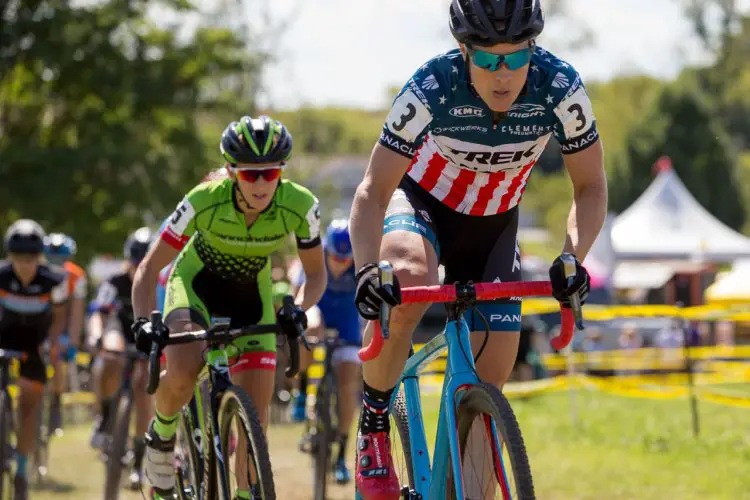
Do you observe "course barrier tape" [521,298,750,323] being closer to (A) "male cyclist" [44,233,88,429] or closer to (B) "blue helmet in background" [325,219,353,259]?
(B) "blue helmet in background" [325,219,353,259]

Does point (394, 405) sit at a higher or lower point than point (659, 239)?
lower

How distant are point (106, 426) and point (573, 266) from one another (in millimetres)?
7765

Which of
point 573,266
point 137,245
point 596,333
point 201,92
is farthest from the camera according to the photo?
point 201,92

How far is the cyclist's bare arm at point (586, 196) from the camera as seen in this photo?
197 inches

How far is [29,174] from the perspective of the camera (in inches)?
1196

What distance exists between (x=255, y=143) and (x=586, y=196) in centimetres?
194

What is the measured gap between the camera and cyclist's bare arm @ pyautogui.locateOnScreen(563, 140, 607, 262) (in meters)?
5.00

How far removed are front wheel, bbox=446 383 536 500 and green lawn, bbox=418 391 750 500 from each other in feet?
14.5

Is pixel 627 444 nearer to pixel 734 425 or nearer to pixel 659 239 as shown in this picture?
pixel 734 425

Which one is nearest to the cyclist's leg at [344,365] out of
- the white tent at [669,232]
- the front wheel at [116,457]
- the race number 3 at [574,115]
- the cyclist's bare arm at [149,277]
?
the front wheel at [116,457]

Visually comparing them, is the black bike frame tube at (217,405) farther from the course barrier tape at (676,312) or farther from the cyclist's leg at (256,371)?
the course barrier tape at (676,312)

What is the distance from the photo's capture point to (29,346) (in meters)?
10.9

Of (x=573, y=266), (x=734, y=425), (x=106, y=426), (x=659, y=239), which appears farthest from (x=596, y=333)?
(x=573, y=266)

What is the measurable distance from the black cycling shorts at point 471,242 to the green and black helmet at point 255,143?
113 cm
